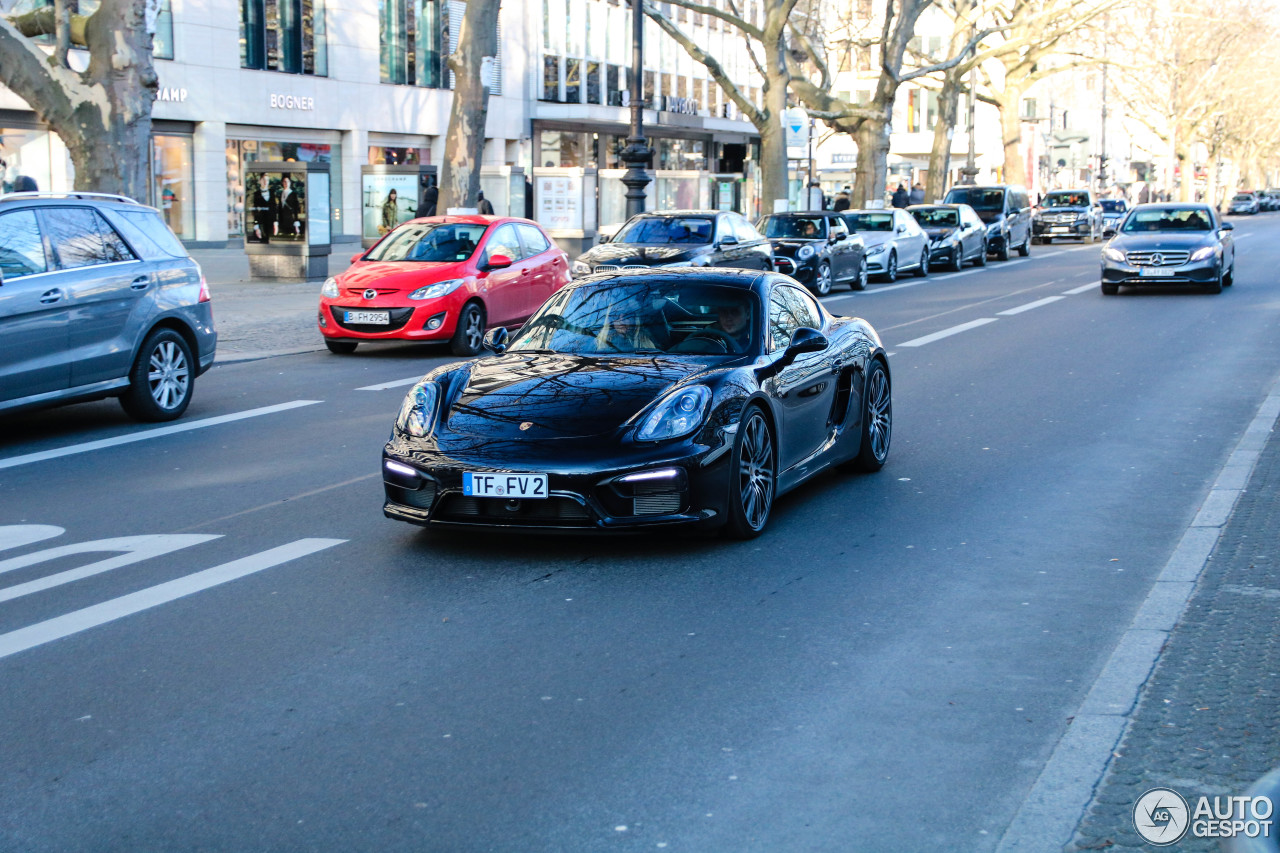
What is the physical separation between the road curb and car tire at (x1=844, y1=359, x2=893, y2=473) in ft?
6.43

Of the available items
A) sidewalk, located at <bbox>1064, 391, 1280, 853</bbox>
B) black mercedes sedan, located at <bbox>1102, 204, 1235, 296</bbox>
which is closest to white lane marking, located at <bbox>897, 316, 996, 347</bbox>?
black mercedes sedan, located at <bbox>1102, 204, 1235, 296</bbox>

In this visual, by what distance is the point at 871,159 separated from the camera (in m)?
44.2

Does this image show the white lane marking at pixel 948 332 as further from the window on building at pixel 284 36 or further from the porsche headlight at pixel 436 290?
the window on building at pixel 284 36

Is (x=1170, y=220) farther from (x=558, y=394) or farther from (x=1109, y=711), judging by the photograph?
(x=1109, y=711)

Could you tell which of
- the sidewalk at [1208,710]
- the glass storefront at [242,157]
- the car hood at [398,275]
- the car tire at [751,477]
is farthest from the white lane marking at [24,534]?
the glass storefront at [242,157]

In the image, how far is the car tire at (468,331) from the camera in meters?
16.9

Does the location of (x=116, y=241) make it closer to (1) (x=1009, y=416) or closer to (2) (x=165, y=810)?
(1) (x=1009, y=416)

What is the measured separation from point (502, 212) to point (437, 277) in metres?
16.3

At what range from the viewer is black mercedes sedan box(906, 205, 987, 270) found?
34344mm

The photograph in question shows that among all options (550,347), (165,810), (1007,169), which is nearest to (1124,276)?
(550,347)

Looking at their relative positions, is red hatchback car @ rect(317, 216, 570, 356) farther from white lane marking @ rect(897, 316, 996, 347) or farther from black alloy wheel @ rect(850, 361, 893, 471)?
black alloy wheel @ rect(850, 361, 893, 471)

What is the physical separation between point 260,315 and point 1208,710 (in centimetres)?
1771

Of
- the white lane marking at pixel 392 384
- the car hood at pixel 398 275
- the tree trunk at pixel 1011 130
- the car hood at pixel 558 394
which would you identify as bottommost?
the white lane marking at pixel 392 384

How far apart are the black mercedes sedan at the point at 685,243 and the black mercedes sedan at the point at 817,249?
2.56 m
